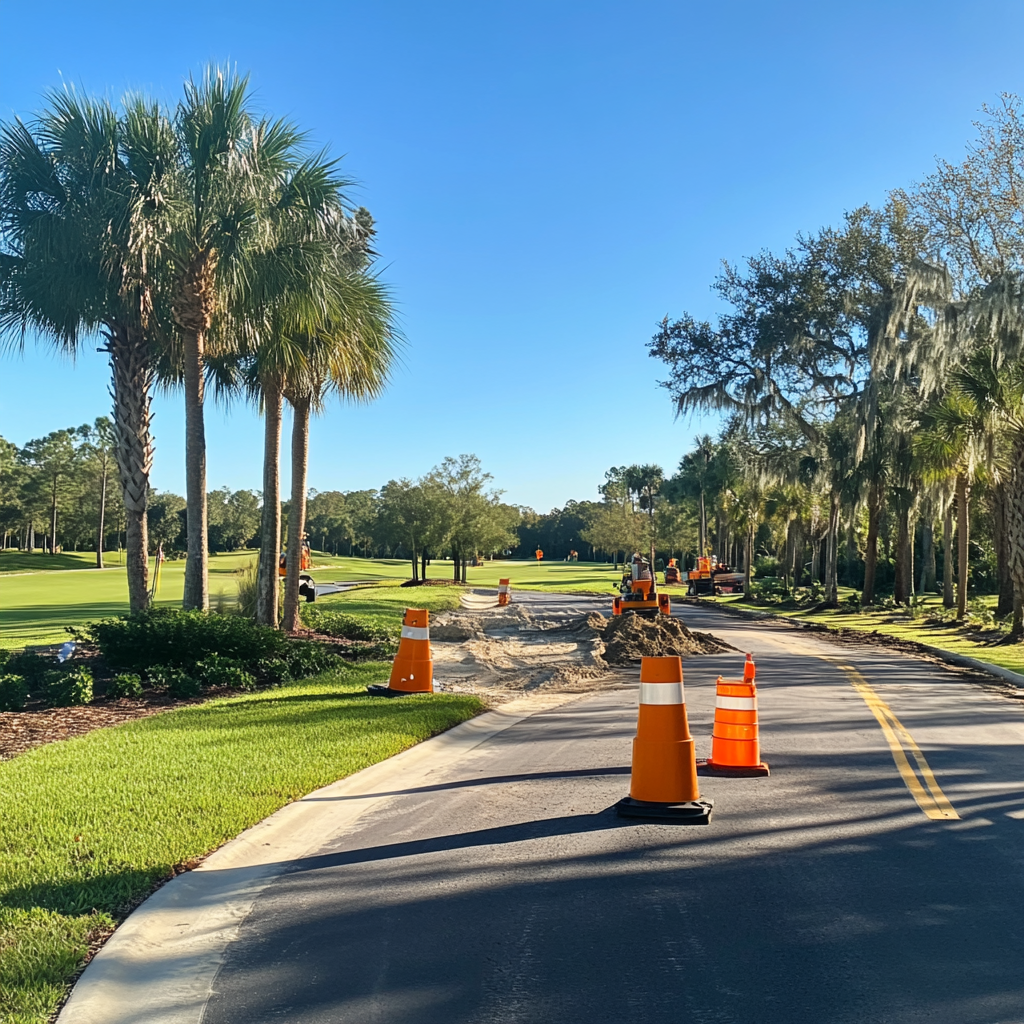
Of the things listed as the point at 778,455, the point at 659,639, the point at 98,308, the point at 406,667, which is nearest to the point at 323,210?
the point at 98,308

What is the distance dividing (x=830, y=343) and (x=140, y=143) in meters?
23.9

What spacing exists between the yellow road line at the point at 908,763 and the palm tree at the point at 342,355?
957 cm

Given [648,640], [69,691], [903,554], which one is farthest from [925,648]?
[69,691]

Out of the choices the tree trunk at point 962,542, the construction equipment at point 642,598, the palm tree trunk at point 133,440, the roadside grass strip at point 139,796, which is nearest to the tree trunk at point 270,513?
the palm tree trunk at point 133,440

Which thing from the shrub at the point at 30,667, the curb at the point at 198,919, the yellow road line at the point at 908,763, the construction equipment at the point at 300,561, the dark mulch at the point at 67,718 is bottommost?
the yellow road line at the point at 908,763

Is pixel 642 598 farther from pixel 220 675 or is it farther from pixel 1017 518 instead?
pixel 220 675

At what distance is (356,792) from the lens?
707 cm

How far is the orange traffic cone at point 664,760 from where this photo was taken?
623 centimetres

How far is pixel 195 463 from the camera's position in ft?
45.4

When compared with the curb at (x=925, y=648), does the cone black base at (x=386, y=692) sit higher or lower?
higher

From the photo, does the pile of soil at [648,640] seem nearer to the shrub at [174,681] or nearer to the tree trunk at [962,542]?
the shrub at [174,681]

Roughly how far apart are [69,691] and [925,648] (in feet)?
54.3

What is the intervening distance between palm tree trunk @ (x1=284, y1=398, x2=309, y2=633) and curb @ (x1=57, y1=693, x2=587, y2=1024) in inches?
404

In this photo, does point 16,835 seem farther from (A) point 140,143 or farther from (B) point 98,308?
(A) point 140,143
